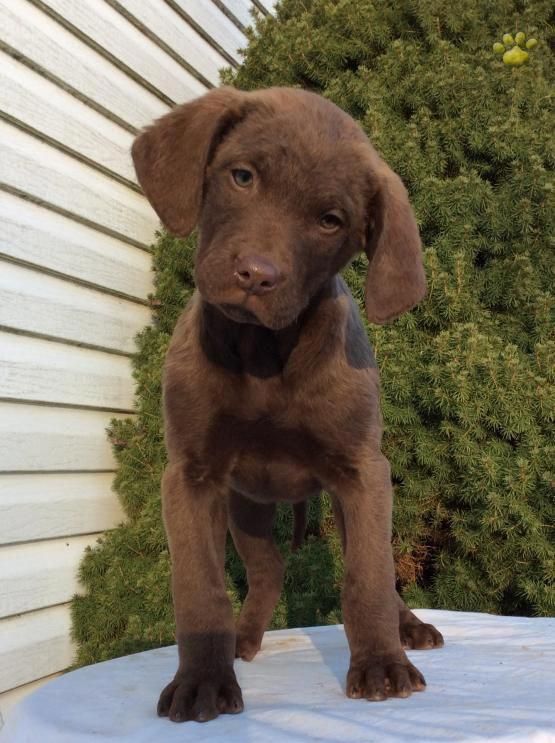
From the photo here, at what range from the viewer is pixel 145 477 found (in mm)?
5281

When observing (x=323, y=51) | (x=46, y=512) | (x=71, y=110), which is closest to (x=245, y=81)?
(x=323, y=51)

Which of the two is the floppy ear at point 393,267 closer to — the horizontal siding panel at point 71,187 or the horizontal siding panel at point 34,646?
the horizontal siding panel at point 71,187

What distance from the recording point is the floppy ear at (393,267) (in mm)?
2186

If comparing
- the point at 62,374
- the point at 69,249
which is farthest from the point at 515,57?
the point at 62,374

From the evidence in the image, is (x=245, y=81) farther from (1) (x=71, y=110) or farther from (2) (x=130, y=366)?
(2) (x=130, y=366)

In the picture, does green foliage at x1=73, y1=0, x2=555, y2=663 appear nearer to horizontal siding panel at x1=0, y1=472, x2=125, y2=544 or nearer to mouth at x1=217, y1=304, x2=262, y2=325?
horizontal siding panel at x1=0, y1=472, x2=125, y2=544

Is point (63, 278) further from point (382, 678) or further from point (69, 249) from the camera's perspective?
point (382, 678)

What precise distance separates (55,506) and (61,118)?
2.45 metres

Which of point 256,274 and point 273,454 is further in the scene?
point 273,454

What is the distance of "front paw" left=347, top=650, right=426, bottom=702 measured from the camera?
197cm

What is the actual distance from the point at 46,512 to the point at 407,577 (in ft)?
7.68

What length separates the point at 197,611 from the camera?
2111 mm

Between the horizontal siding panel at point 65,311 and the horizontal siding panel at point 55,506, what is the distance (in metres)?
0.91

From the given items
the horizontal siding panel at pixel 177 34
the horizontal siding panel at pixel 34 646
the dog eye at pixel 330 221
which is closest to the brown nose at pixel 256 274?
the dog eye at pixel 330 221
